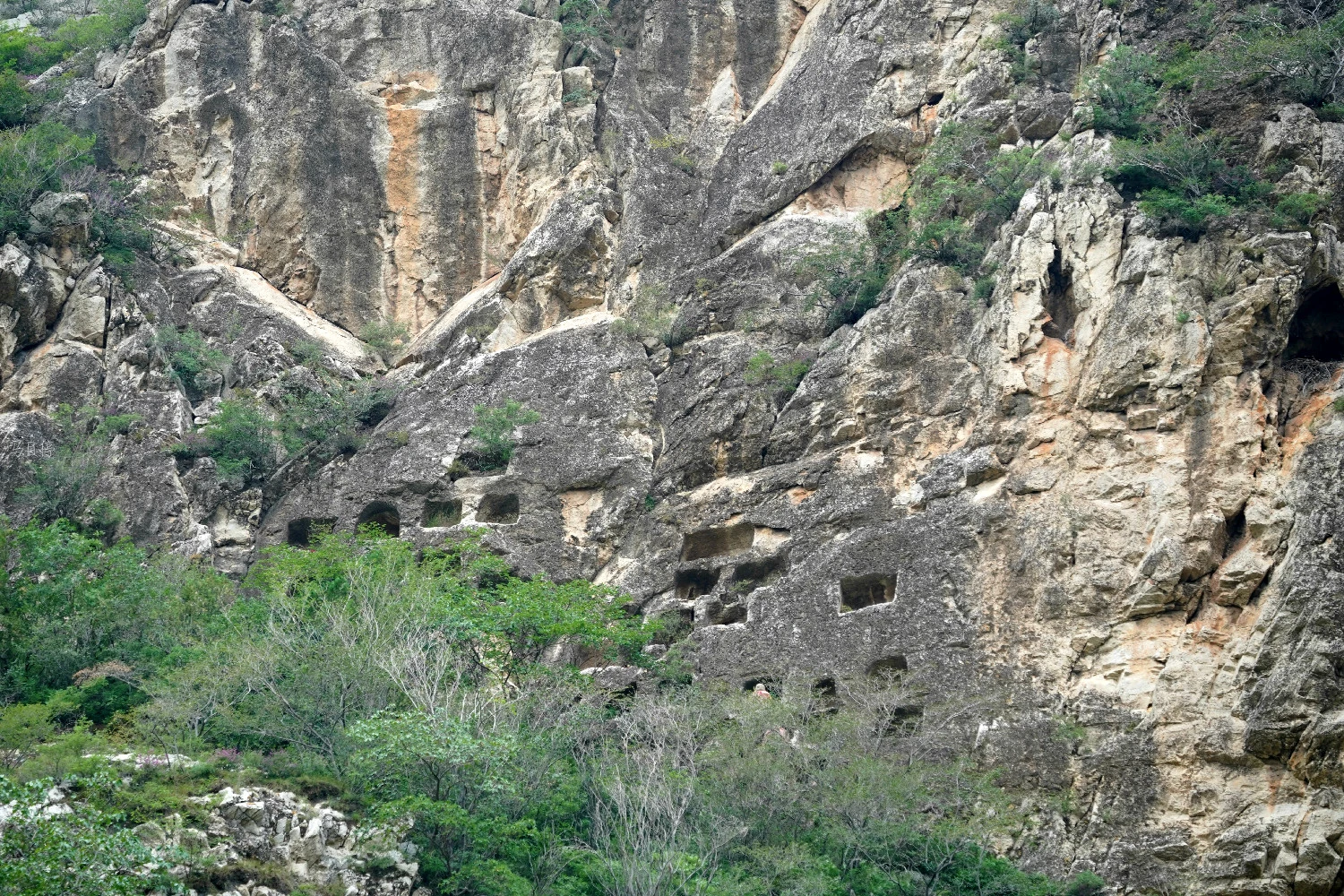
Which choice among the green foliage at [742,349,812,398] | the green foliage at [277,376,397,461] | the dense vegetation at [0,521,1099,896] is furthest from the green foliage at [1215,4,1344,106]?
the green foliage at [277,376,397,461]

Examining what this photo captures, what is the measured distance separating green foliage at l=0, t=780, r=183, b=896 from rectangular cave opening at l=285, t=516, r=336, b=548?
567 inches

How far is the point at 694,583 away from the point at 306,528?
27.6 feet

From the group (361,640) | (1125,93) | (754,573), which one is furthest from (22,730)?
(1125,93)

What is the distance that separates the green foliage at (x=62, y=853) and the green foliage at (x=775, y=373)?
16.1 m

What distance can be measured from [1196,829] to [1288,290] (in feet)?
28.0

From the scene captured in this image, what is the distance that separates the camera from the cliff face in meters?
20.8

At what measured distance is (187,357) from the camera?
31.6 metres

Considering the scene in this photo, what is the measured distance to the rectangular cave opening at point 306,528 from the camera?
2897 cm

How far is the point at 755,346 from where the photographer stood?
2902 centimetres

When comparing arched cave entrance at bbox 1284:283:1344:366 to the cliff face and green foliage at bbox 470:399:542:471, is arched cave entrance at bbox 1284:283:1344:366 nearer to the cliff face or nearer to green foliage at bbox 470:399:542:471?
the cliff face

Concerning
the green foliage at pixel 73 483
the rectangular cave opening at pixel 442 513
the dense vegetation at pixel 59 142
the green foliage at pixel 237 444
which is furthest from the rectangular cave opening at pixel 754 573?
the dense vegetation at pixel 59 142

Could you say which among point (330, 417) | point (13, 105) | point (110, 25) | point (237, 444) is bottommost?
point (237, 444)

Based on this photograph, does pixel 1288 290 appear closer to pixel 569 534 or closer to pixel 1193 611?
pixel 1193 611

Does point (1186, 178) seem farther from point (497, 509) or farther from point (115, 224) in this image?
point (115, 224)
